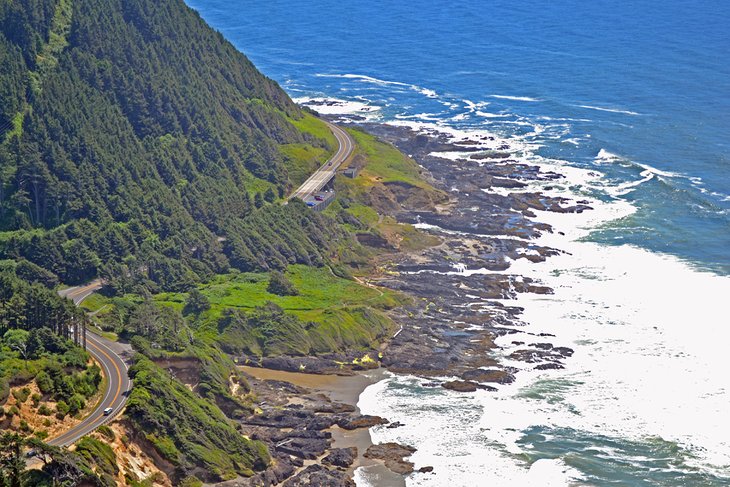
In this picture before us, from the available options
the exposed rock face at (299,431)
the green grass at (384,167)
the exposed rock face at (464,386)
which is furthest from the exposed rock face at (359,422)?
the green grass at (384,167)

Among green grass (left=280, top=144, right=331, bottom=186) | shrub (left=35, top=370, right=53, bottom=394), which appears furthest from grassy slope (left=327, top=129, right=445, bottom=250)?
shrub (left=35, top=370, right=53, bottom=394)

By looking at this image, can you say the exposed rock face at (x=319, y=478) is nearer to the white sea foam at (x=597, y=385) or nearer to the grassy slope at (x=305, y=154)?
the white sea foam at (x=597, y=385)

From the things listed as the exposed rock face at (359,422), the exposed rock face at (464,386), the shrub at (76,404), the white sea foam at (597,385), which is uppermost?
the shrub at (76,404)

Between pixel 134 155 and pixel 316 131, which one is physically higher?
pixel 134 155

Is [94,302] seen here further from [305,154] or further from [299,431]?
[305,154]

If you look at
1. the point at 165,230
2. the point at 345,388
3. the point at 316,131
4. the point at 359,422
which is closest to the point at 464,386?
the point at 345,388
